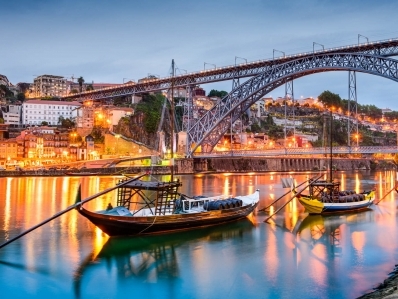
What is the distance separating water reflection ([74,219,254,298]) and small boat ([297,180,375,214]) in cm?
450

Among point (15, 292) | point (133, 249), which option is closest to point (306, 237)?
point (133, 249)

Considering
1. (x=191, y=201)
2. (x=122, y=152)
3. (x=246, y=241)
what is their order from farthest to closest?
1. (x=122, y=152)
2. (x=191, y=201)
3. (x=246, y=241)

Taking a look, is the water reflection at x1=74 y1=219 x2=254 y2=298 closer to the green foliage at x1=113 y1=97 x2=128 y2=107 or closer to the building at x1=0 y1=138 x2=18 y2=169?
the building at x1=0 y1=138 x2=18 y2=169

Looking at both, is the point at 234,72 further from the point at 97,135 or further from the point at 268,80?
the point at 97,135

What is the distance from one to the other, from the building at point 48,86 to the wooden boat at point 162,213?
8476 centimetres

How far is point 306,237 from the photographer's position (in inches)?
626

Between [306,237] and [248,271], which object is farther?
[306,237]

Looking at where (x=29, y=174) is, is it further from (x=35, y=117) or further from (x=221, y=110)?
(x=35, y=117)

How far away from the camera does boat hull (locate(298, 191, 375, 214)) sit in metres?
19.7

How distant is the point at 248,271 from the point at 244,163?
179 feet

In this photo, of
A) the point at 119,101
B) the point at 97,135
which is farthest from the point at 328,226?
the point at 119,101

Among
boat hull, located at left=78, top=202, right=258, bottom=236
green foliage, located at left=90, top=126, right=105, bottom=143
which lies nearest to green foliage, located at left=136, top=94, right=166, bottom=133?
Answer: green foliage, located at left=90, top=126, right=105, bottom=143

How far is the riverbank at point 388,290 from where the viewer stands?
8223mm

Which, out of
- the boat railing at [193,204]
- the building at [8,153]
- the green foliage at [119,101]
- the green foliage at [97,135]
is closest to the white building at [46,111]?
the green foliage at [119,101]
